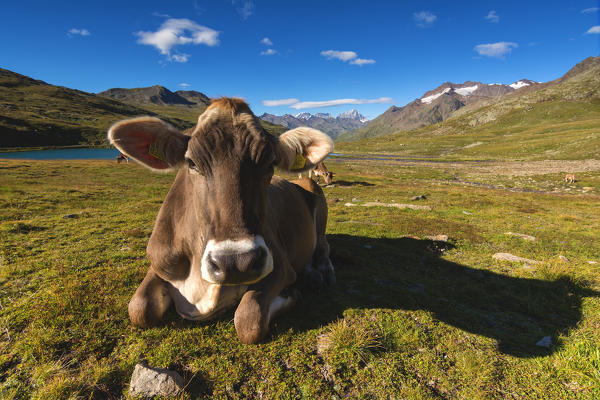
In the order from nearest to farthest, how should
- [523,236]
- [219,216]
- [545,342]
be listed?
1. [219,216]
2. [545,342]
3. [523,236]

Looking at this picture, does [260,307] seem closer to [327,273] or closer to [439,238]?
[327,273]

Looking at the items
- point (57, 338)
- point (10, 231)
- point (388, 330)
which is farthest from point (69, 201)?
point (388, 330)

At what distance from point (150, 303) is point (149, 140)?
7.65 feet

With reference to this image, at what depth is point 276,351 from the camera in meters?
3.67

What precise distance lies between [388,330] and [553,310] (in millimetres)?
3832

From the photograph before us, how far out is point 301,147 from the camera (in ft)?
13.0

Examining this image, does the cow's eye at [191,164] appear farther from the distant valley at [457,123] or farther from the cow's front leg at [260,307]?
the distant valley at [457,123]

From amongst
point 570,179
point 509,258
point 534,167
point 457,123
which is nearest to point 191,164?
point 509,258

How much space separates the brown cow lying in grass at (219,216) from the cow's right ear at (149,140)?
0.01m

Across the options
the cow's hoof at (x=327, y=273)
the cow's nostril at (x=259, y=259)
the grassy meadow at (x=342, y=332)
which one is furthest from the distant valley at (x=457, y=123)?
the cow's nostril at (x=259, y=259)

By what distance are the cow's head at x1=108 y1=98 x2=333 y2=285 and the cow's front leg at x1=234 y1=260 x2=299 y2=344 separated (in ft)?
3.39

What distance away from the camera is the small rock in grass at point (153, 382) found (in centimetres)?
296

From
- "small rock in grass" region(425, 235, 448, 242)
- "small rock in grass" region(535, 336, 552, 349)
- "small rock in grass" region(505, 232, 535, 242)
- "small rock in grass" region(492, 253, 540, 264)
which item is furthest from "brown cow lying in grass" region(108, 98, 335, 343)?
"small rock in grass" region(505, 232, 535, 242)

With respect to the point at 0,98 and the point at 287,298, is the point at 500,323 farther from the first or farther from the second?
the point at 0,98
